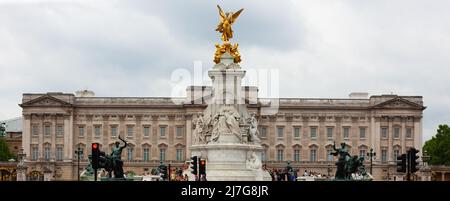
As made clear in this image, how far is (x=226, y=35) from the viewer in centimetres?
6675

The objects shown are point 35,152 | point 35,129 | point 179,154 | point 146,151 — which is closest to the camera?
point 35,152

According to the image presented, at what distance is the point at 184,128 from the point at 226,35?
59.3 metres

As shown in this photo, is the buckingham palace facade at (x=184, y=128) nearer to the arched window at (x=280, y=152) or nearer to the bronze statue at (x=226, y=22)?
the arched window at (x=280, y=152)

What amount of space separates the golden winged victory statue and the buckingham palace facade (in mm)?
55713

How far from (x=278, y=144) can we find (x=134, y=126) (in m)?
18.0

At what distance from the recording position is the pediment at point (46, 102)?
123250 millimetres

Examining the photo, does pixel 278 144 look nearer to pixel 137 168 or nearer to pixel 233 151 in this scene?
pixel 137 168

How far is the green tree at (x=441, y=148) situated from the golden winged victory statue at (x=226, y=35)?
62.3 metres

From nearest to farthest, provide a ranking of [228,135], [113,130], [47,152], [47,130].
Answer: [228,135], [47,152], [47,130], [113,130]

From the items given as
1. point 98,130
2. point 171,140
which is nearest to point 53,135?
point 98,130

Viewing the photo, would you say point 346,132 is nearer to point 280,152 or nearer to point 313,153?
point 313,153

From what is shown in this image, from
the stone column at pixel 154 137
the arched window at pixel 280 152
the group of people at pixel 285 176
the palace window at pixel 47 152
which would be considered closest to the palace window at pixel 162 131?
the stone column at pixel 154 137
